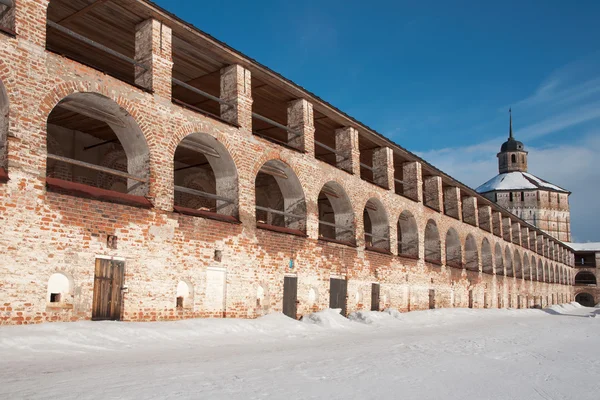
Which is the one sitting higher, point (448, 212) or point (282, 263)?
point (448, 212)

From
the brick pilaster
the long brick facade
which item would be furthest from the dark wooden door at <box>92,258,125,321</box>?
the brick pilaster

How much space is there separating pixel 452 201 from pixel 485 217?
6.10 meters

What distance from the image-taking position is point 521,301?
4056 centimetres

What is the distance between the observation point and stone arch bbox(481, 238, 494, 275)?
34.3 meters

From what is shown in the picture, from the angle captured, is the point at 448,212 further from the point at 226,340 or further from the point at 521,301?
the point at 226,340

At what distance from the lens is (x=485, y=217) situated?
35.2 meters

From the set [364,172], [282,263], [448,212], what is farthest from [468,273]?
[282,263]

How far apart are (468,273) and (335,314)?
15.5 metres

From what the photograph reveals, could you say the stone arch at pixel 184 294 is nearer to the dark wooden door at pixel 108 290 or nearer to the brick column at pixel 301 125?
the dark wooden door at pixel 108 290

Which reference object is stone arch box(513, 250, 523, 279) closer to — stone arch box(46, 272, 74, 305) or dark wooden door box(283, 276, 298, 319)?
dark wooden door box(283, 276, 298, 319)

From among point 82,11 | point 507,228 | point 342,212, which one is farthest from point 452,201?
point 82,11

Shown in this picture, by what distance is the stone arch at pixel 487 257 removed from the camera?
34306mm

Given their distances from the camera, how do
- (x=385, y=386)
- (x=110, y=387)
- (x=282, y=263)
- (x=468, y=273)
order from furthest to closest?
(x=468, y=273)
(x=282, y=263)
(x=385, y=386)
(x=110, y=387)

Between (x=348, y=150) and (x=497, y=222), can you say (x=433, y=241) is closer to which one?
(x=348, y=150)
